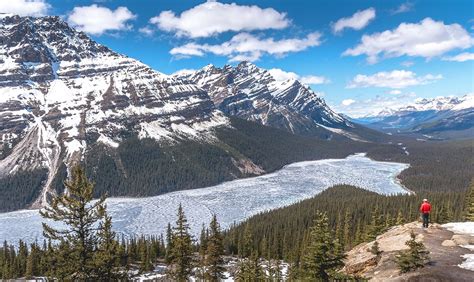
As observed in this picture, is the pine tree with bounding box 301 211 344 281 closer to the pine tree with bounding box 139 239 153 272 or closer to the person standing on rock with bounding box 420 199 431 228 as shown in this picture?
the person standing on rock with bounding box 420 199 431 228

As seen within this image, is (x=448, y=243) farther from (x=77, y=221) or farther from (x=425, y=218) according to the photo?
(x=77, y=221)

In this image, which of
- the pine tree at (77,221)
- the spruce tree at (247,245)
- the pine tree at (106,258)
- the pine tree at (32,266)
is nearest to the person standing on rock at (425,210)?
the pine tree at (106,258)

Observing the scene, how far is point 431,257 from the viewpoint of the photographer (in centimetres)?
4209

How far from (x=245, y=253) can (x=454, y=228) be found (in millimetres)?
100539

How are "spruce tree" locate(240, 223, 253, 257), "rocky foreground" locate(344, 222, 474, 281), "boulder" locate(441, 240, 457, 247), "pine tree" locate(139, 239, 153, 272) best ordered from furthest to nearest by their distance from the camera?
"spruce tree" locate(240, 223, 253, 257) < "pine tree" locate(139, 239, 153, 272) < "boulder" locate(441, 240, 457, 247) < "rocky foreground" locate(344, 222, 474, 281)

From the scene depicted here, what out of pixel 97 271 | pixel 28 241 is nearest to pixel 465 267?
pixel 97 271

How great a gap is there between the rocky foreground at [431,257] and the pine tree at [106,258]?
73.6ft

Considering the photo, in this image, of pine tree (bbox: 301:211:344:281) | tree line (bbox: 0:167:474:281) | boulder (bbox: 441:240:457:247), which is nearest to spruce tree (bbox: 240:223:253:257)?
tree line (bbox: 0:167:474:281)

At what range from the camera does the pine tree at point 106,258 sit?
33.4 meters

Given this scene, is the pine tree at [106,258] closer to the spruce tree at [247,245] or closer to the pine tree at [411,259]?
the pine tree at [411,259]

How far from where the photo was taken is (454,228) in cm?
5519

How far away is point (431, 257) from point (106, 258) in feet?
101

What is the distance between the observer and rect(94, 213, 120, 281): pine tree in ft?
109

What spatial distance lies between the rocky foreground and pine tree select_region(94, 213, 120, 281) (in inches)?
883
